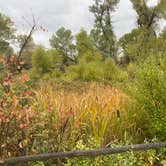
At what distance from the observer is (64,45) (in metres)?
35.8

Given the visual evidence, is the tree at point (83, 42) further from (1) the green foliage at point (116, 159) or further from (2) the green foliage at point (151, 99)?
(1) the green foliage at point (116, 159)

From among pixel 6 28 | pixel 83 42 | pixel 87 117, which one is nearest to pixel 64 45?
pixel 83 42

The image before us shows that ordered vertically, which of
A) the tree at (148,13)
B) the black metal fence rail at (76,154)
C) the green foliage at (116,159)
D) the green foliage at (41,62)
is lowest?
the green foliage at (116,159)

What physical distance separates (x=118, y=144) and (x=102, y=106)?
748 millimetres

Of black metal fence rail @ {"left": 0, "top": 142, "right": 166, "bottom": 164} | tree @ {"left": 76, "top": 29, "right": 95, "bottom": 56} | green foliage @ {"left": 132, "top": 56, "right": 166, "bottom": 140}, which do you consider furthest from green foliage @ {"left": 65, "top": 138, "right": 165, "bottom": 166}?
tree @ {"left": 76, "top": 29, "right": 95, "bottom": 56}

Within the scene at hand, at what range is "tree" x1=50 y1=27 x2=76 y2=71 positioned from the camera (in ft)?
109

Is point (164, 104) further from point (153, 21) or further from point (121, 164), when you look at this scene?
point (153, 21)

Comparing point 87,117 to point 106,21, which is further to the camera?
point 106,21

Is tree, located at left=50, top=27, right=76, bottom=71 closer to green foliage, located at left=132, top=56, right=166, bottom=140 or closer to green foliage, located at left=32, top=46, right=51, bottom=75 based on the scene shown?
green foliage, located at left=32, top=46, right=51, bottom=75

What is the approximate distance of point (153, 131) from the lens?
5.95 meters

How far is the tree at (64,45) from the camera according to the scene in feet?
109

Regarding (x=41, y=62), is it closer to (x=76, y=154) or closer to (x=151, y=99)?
(x=151, y=99)

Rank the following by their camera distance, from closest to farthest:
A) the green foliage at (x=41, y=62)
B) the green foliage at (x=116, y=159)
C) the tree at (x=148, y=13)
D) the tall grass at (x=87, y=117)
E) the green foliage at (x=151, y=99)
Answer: the green foliage at (x=116, y=159), the tall grass at (x=87, y=117), the green foliage at (x=151, y=99), the green foliage at (x=41, y=62), the tree at (x=148, y=13)

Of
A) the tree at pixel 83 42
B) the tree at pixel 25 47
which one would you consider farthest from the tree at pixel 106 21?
the tree at pixel 25 47
